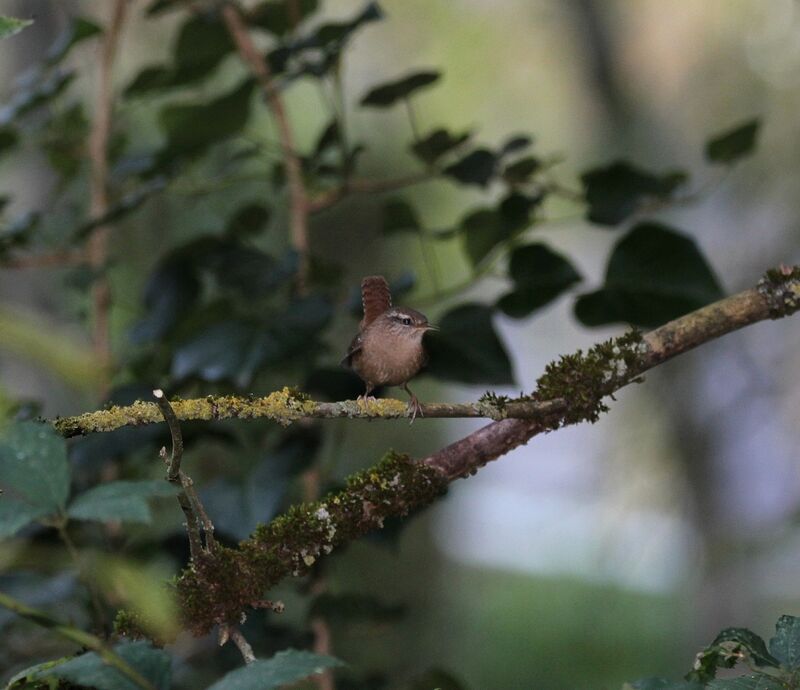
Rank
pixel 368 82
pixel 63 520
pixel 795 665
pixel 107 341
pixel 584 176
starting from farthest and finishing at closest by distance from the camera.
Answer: pixel 368 82
pixel 107 341
pixel 584 176
pixel 795 665
pixel 63 520

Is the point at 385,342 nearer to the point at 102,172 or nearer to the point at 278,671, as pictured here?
the point at 278,671

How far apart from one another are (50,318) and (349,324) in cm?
125

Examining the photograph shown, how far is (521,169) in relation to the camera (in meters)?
2.18

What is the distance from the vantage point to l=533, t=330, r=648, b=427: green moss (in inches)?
49.9

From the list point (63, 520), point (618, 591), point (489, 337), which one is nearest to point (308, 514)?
point (63, 520)

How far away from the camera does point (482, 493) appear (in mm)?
7832

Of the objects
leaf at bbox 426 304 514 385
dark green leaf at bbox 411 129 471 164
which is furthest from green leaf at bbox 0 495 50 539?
dark green leaf at bbox 411 129 471 164

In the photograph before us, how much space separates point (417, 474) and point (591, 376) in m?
0.28

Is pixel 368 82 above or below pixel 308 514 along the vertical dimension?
below

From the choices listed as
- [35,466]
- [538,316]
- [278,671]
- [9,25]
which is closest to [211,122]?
[9,25]

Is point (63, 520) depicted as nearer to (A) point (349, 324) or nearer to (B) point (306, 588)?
(B) point (306, 588)

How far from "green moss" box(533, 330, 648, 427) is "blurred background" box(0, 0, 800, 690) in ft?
2.62

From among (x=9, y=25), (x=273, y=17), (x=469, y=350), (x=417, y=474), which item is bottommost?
(x=469, y=350)

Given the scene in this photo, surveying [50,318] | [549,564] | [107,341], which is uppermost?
[107,341]
